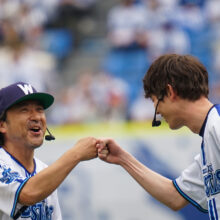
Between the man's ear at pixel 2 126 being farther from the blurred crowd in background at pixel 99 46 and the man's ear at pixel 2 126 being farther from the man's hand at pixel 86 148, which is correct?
the blurred crowd in background at pixel 99 46

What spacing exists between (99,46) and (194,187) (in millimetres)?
8691

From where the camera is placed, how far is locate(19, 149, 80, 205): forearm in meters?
3.80

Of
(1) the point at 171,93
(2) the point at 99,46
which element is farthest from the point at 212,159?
(2) the point at 99,46

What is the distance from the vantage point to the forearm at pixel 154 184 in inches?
179

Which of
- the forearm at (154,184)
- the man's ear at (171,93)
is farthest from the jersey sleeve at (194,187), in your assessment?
the man's ear at (171,93)

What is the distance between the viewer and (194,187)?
4406 millimetres

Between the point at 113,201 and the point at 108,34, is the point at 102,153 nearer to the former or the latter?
the point at 113,201

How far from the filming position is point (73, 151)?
3895mm

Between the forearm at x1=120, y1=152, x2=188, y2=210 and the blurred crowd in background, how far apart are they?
16.3ft

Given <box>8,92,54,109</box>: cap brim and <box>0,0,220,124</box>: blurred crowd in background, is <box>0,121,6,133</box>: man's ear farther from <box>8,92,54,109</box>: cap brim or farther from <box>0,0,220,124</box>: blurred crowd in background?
<box>0,0,220,124</box>: blurred crowd in background

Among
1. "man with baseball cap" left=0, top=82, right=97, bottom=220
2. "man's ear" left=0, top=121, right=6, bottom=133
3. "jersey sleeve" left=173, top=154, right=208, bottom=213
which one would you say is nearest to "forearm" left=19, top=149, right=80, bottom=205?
"man with baseball cap" left=0, top=82, right=97, bottom=220

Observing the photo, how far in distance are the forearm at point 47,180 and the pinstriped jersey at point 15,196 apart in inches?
3.0

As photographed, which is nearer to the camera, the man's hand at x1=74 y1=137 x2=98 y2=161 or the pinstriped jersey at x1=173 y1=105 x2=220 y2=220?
the pinstriped jersey at x1=173 y1=105 x2=220 y2=220

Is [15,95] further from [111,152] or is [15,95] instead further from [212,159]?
[212,159]
